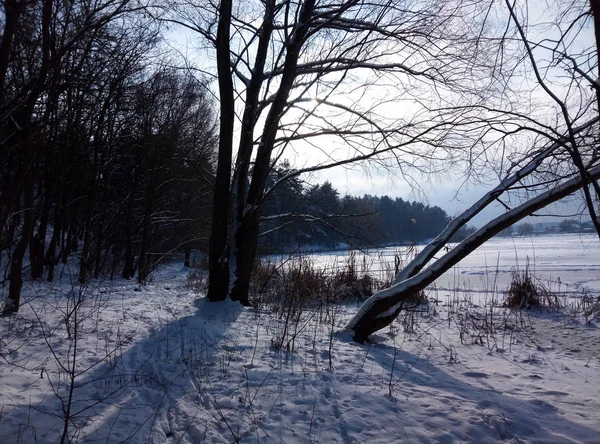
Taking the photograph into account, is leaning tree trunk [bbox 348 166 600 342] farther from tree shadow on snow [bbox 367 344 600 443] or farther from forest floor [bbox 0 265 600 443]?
tree shadow on snow [bbox 367 344 600 443]

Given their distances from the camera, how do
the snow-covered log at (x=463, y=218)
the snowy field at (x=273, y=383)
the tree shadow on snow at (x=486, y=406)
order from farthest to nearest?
the snow-covered log at (x=463, y=218), the tree shadow on snow at (x=486, y=406), the snowy field at (x=273, y=383)

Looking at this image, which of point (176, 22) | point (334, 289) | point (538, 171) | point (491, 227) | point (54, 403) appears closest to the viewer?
point (54, 403)

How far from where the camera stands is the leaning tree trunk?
391 centimetres

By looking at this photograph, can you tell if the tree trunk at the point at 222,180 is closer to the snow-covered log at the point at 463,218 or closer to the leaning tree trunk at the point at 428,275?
the leaning tree trunk at the point at 428,275

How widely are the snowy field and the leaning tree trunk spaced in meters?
0.31

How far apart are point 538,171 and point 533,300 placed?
5.84 meters

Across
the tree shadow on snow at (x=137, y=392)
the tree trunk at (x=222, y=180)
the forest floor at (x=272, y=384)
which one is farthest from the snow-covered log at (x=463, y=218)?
the tree trunk at (x=222, y=180)

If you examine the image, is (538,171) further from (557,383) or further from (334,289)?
(334,289)

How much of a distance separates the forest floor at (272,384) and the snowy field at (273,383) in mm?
13

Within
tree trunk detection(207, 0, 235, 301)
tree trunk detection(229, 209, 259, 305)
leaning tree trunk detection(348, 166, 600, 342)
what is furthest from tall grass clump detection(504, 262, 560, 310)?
tree trunk detection(207, 0, 235, 301)

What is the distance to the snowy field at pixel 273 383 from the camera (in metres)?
2.62

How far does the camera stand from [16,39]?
397 centimetres

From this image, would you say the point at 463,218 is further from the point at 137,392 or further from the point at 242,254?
the point at 137,392

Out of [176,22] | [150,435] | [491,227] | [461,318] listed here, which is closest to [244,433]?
[150,435]
